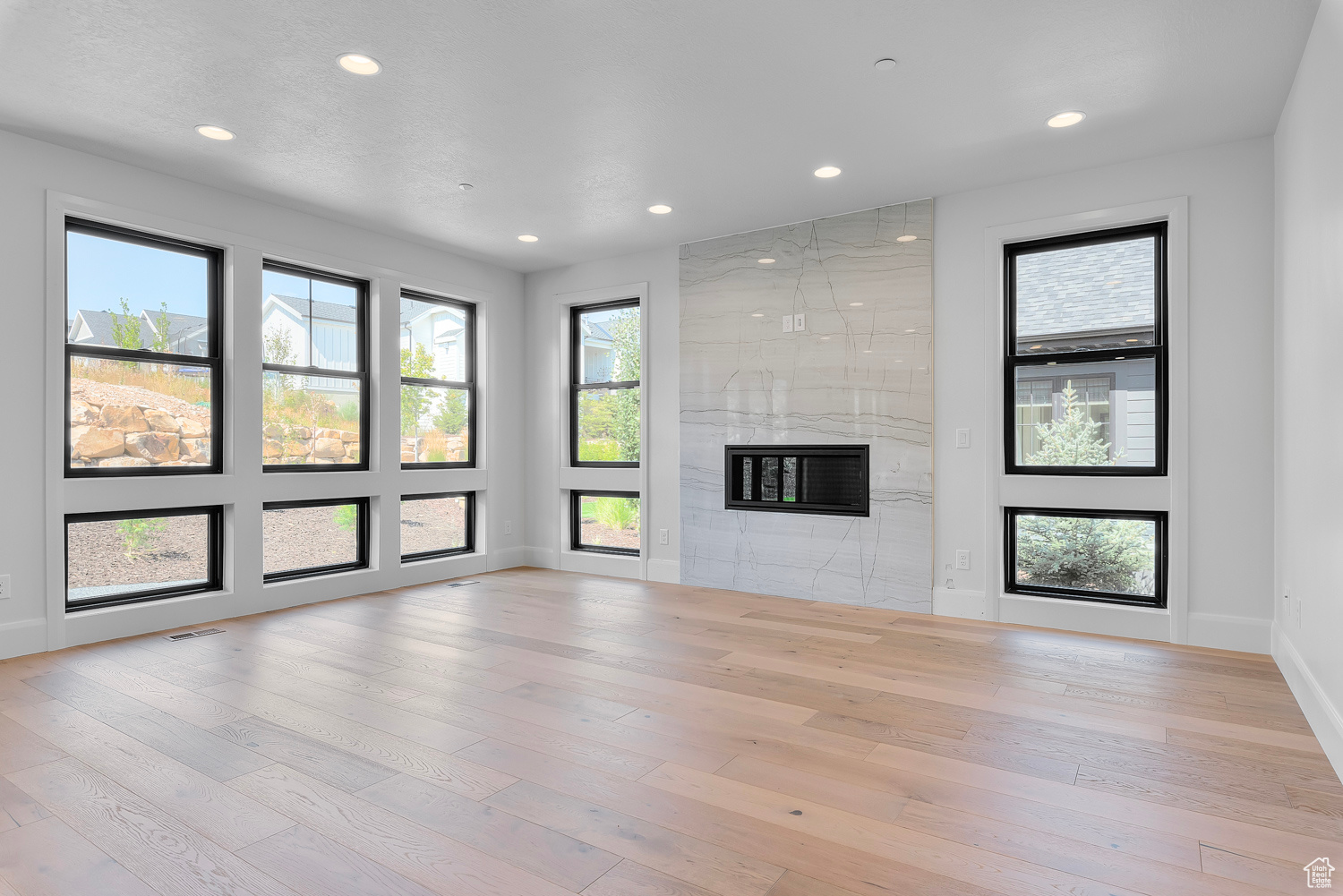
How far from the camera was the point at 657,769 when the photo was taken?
2340 millimetres

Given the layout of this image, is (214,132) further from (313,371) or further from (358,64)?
(313,371)

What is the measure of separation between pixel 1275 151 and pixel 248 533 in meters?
5.99

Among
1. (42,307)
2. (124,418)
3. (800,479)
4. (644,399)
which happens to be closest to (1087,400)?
(800,479)

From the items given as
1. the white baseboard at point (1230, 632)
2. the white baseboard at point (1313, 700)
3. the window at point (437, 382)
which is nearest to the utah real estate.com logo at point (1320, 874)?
the white baseboard at point (1313, 700)

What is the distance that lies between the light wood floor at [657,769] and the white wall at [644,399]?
1951 mm

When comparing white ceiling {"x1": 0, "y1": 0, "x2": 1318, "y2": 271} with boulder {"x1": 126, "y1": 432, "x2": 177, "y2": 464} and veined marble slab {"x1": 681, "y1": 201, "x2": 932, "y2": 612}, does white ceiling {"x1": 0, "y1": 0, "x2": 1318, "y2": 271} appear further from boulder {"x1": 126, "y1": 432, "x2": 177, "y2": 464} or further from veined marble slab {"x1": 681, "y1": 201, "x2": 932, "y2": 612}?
boulder {"x1": 126, "y1": 432, "x2": 177, "y2": 464}

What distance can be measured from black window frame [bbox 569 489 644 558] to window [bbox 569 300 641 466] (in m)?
0.24

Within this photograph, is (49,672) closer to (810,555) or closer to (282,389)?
(282,389)

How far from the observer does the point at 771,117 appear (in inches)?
136

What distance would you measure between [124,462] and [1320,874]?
525 cm

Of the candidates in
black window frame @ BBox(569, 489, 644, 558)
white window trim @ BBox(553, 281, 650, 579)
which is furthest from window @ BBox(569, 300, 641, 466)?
black window frame @ BBox(569, 489, 644, 558)

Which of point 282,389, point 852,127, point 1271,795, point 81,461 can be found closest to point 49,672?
point 81,461

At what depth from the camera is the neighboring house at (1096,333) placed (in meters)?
4.06

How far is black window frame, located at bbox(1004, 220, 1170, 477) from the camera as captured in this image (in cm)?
398
